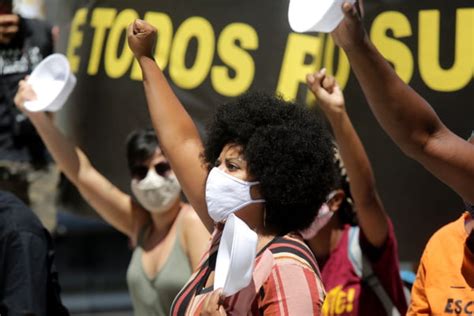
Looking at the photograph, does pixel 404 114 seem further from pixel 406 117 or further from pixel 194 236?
pixel 194 236

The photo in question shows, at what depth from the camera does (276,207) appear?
2.95 metres

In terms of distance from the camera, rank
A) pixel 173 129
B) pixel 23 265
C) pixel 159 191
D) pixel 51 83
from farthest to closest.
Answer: pixel 51 83, pixel 159 191, pixel 23 265, pixel 173 129

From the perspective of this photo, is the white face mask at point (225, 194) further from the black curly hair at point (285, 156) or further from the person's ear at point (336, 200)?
the person's ear at point (336, 200)

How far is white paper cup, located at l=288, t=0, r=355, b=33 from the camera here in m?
2.39

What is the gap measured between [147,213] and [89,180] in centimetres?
29

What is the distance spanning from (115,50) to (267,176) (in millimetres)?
2407

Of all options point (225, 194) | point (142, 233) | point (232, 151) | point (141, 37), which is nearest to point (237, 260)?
point (225, 194)

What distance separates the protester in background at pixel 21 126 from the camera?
550 centimetres

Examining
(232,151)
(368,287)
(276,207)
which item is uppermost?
(232,151)

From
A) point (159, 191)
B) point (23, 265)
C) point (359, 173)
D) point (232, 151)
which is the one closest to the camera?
point (232, 151)

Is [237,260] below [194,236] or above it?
above

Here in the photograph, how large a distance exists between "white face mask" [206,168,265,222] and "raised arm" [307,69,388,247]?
34.8 inches

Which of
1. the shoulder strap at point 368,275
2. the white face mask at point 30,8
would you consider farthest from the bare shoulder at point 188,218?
the white face mask at point 30,8

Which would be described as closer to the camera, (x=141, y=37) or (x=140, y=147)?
(x=141, y=37)
